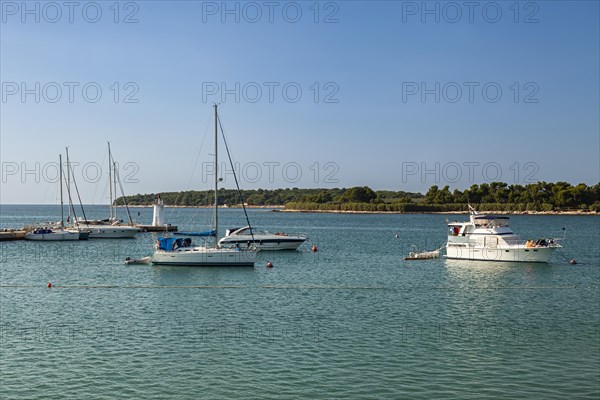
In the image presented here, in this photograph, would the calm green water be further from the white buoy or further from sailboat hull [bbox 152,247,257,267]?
the white buoy

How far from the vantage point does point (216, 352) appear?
78.2ft

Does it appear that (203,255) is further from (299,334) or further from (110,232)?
(110,232)

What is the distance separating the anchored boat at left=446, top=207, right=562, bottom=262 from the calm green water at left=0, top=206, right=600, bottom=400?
5.39 metres

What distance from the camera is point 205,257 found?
50469mm

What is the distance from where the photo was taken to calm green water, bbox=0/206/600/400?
19.9 metres

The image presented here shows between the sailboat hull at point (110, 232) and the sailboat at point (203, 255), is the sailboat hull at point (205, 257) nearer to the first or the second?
the sailboat at point (203, 255)

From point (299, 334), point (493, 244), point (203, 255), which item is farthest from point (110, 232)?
point (299, 334)

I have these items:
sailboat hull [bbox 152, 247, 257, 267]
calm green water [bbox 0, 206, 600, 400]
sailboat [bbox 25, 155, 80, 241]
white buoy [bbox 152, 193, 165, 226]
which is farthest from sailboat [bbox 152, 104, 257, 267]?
white buoy [bbox 152, 193, 165, 226]

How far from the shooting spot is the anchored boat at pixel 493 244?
55438 millimetres

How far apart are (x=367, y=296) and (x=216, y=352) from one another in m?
15.9

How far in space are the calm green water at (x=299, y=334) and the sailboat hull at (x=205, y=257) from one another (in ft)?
3.76

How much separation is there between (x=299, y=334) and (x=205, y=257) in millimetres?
24928

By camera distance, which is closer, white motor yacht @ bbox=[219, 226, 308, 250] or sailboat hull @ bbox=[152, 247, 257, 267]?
sailboat hull @ bbox=[152, 247, 257, 267]

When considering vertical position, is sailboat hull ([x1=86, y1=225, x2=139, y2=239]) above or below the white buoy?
below
